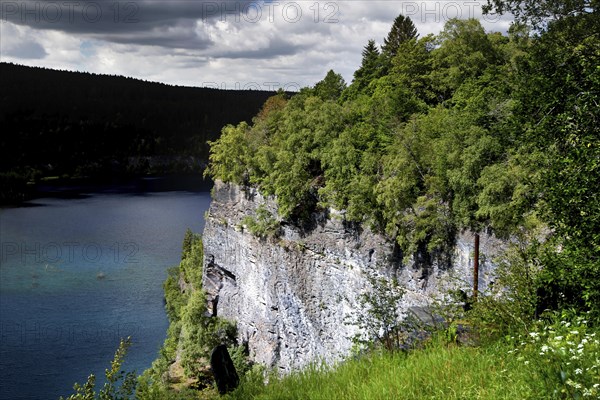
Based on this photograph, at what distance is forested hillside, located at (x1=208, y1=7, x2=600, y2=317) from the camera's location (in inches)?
359

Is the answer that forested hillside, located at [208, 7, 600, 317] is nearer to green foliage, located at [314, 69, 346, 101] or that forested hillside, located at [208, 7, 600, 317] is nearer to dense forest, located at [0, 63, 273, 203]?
green foliage, located at [314, 69, 346, 101]

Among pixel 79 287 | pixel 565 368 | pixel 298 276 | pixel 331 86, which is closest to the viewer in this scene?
pixel 565 368

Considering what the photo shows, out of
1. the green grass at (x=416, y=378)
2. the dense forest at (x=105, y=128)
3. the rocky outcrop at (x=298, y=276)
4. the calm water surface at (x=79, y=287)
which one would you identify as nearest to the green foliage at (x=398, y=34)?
the rocky outcrop at (x=298, y=276)

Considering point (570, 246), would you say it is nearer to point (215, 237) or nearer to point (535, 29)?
point (535, 29)

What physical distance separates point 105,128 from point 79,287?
142 m

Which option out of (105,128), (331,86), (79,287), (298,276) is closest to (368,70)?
(331,86)

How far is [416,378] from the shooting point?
298 inches

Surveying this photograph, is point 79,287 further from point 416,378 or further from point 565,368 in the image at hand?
point 565,368

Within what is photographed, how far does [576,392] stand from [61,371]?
4408 centimetres

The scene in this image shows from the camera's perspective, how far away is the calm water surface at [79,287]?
147 ft

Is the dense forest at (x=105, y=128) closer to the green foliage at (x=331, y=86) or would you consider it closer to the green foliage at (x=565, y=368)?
the green foliage at (x=331, y=86)

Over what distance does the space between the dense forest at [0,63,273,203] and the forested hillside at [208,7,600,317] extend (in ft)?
424

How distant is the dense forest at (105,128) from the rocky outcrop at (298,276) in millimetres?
124457

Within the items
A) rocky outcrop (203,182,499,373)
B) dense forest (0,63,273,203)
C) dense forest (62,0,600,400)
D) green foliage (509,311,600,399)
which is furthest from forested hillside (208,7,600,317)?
dense forest (0,63,273,203)
